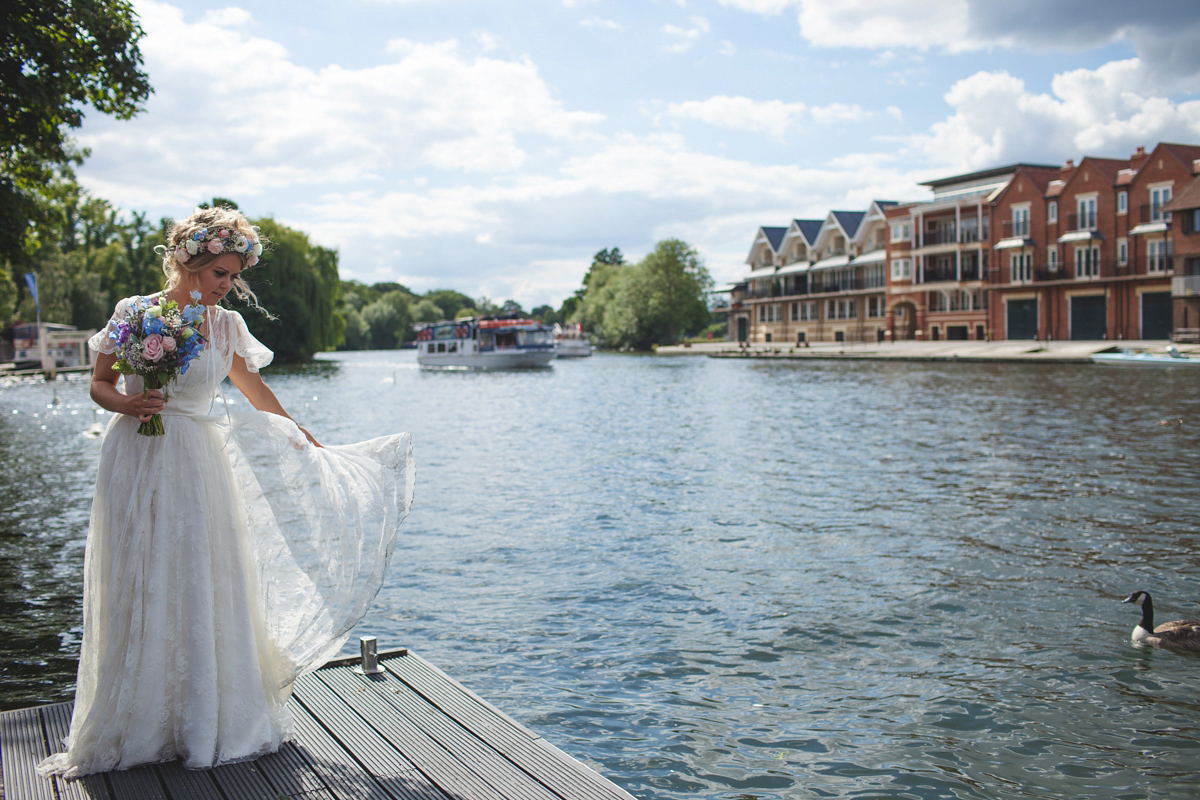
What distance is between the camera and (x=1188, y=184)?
4581cm

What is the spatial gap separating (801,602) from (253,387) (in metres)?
5.95

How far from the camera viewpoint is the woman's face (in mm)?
3805

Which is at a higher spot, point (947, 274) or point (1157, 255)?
point (947, 274)

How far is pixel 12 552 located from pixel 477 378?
4867 centimetres

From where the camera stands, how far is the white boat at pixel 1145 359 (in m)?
37.2

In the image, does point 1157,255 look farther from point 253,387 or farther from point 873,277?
point 253,387

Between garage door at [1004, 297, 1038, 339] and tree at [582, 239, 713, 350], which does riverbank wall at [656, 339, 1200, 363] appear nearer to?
garage door at [1004, 297, 1038, 339]

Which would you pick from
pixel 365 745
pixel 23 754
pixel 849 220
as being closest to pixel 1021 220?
pixel 849 220

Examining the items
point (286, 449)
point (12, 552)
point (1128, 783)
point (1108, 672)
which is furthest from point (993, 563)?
point (12, 552)

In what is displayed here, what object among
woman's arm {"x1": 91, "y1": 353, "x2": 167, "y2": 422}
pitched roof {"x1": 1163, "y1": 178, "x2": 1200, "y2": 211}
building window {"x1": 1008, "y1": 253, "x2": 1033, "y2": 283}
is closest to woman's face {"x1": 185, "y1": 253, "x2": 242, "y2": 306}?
woman's arm {"x1": 91, "y1": 353, "x2": 167, "y2": 422}

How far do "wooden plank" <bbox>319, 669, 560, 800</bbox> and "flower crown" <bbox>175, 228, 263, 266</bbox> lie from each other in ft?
7.59

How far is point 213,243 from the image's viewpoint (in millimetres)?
3723

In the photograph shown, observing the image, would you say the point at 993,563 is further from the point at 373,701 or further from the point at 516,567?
the point at 373,701

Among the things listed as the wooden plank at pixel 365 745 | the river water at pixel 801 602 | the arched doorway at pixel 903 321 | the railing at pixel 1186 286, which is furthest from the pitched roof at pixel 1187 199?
the wooden plank at pixel 365 745
